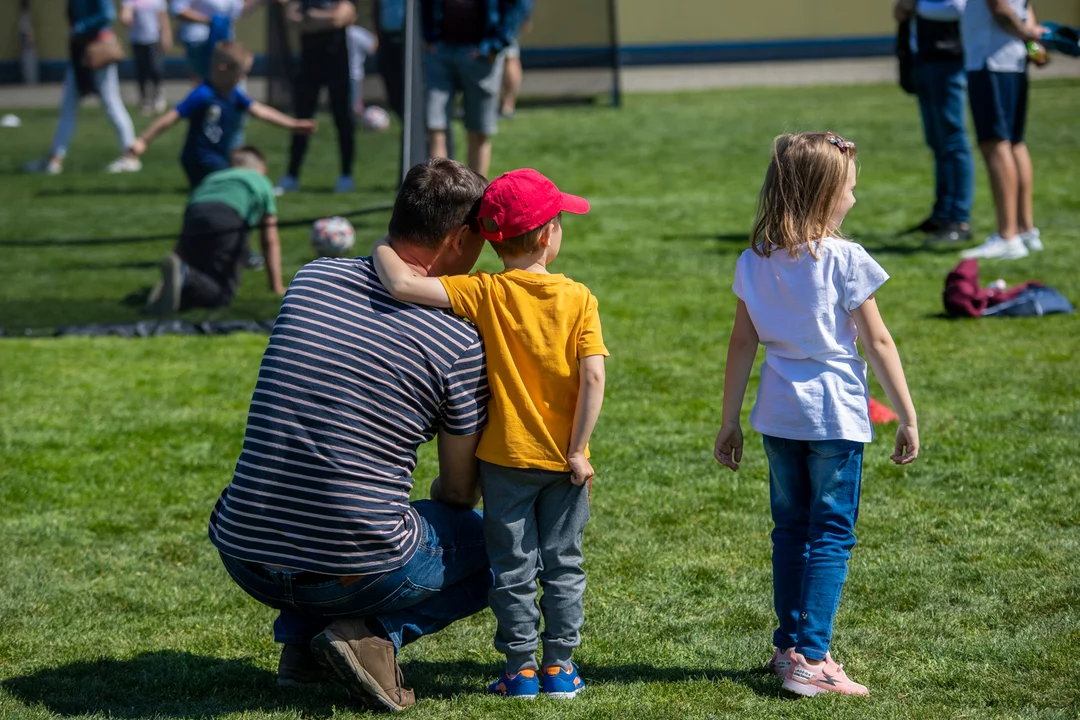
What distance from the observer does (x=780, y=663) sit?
3264 mm

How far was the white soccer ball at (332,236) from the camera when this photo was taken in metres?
7.70

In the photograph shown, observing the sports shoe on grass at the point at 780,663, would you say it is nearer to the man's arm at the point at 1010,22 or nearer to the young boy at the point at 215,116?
the young boy at the point at 215,116

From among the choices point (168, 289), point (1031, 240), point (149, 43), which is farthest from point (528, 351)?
point (1031, 240)

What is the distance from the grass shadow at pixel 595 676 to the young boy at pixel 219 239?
4560mm

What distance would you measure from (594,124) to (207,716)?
14091 millimetres

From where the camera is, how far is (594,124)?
16562 mm

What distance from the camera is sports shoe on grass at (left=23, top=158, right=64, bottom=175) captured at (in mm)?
8023

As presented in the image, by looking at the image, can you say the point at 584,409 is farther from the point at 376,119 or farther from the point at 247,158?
the point at 376,119

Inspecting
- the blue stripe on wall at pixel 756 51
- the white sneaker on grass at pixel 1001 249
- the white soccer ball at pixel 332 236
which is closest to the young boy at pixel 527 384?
the white soccer ball at pixel 332 236

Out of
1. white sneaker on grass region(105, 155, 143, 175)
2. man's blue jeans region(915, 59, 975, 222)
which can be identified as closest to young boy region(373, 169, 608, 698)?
white sneaker on grass region(105, 155, 143, 175)

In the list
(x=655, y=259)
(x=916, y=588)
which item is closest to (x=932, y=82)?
(x=655, y=259)

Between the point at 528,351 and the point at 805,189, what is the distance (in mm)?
771

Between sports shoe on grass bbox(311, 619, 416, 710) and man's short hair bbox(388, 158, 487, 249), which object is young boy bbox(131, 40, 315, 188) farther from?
Answer: sports shoe on grass bbox(311, 619, 416, 710)

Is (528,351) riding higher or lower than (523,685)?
higher
